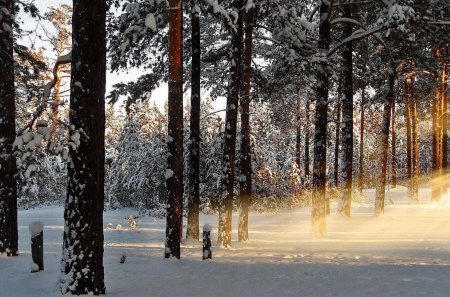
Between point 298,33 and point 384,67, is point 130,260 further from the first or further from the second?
point 384,67

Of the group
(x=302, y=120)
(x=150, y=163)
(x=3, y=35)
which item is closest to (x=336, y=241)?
(x=3, y=35)

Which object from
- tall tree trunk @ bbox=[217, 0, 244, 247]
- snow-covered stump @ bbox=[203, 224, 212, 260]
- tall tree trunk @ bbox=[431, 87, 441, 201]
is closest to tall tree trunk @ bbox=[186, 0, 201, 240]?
tall tree trunk @ bbox=[217, 0, 244, 247]

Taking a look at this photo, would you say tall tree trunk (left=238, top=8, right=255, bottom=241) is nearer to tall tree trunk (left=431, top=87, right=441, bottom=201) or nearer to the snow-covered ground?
the snow-covered ground

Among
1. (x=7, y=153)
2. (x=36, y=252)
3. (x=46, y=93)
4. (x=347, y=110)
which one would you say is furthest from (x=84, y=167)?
(x=347, y=110)

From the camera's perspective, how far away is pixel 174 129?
10.5 meters

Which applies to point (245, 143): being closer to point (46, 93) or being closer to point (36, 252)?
point (36, 252)

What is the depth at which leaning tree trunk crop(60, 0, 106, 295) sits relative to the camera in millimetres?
6848

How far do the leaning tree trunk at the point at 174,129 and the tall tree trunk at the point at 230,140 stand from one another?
201 centimetres

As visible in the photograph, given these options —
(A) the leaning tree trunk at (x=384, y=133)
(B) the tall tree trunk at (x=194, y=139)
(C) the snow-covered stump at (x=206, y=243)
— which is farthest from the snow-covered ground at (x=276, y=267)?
(A) the leaning tree trunk at (x=384, y=133)

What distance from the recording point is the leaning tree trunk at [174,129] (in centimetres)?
1048

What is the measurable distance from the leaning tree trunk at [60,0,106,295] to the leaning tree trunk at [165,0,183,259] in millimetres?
3568

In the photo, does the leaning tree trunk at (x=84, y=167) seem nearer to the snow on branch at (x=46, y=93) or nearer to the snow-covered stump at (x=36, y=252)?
the snow on branch at (x=46, y=93)

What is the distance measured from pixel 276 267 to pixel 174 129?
3947mm

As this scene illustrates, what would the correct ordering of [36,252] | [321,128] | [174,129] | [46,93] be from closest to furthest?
[46,93] < [36,252] < [174,129] < [321,128]
